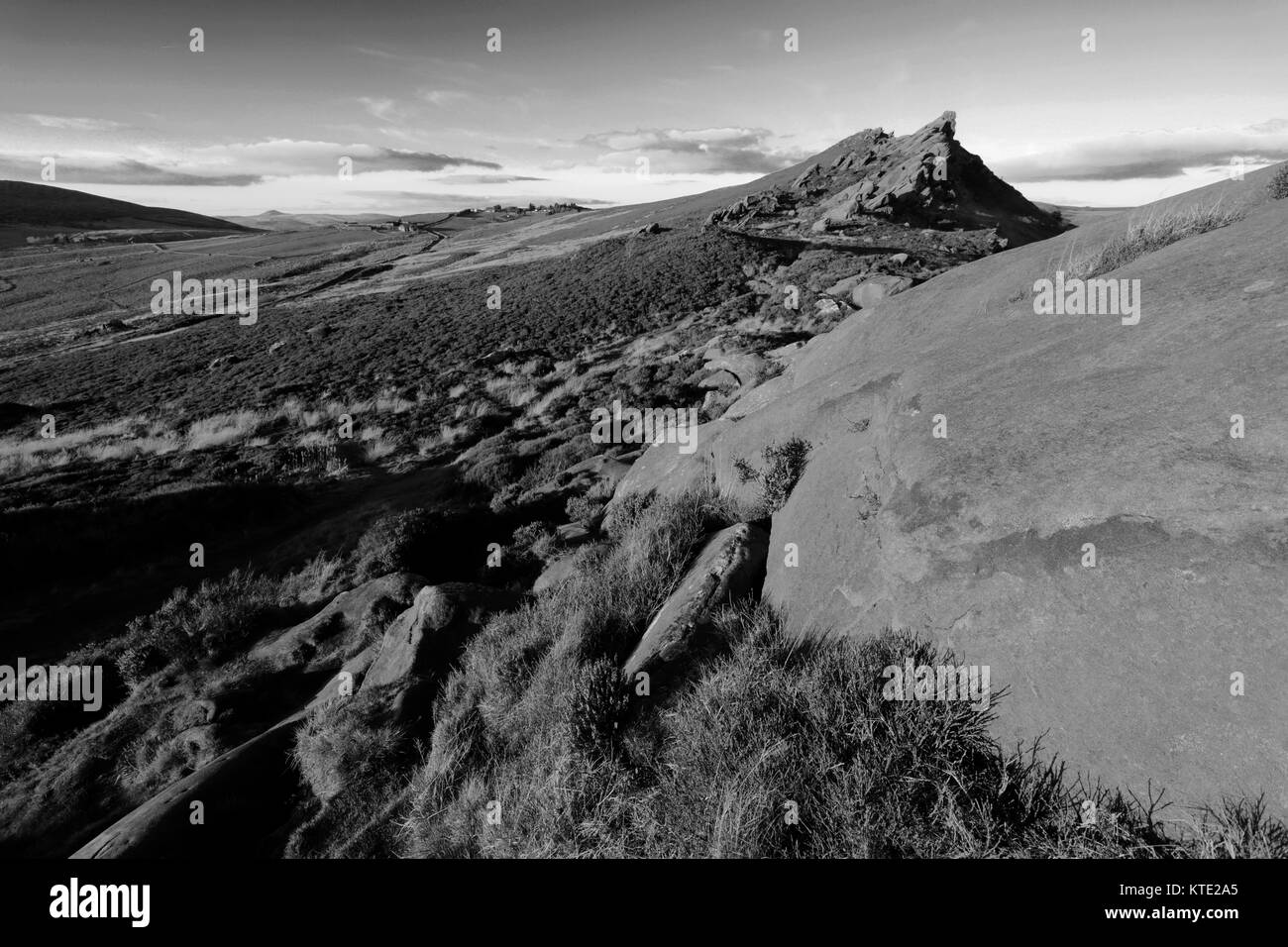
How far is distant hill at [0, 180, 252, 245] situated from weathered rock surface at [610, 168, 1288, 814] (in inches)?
6088

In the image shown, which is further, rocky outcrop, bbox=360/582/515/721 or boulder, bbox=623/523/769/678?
rocky outcrop, bbox=360/582/515/721

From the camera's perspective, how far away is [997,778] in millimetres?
3180

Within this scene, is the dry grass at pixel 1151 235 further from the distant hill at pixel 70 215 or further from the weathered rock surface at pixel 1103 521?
Answer: the distant hill at pixel 70 215

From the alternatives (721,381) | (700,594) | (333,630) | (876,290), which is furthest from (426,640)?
(876,290)

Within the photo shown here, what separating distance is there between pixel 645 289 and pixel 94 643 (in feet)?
112

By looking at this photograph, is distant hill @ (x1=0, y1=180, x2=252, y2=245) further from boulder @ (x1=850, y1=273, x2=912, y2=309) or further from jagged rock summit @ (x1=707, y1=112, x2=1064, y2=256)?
boulder @ (x1=850, y1=273, x2=912, y2=309)

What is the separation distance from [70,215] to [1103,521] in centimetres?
19690

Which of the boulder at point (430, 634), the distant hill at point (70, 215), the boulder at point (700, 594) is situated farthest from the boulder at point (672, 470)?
the distant hill at point (70, 215)

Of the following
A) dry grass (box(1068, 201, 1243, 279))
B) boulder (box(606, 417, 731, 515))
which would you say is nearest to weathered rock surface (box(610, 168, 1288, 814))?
dry grass (box(1068, 201, 1243, 279))

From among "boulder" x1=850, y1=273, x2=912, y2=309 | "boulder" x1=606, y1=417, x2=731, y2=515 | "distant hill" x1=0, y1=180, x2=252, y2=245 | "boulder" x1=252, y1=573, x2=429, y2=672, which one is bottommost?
"boulder" x1=252, y1=573, x2=429, y2=672

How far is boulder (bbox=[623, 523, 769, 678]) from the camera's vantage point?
14.8 feet
